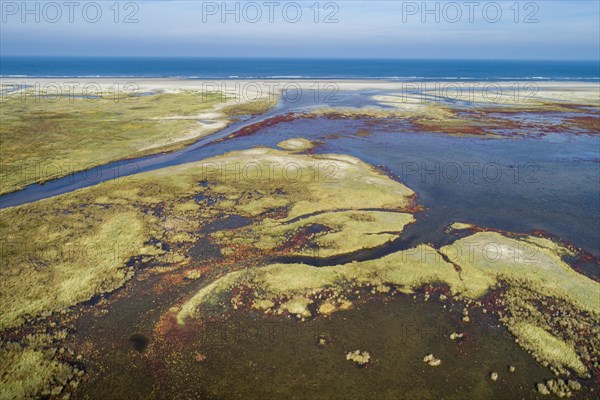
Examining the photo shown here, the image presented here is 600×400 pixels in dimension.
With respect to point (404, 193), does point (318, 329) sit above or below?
below

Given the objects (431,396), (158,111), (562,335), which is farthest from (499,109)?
(431,396)

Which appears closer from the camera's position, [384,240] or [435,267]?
[435,267]

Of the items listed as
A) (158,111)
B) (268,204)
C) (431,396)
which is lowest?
(431,396)

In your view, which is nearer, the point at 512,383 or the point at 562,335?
the point at 512,383


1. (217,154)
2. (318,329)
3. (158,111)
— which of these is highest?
(158,111)

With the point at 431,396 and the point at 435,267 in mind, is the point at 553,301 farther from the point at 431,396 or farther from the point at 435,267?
the point at 431,396

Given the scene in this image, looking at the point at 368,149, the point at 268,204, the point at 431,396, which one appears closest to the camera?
the point at 431,396

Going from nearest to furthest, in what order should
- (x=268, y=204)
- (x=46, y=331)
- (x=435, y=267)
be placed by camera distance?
(x=46, y=331)
(x=435, y=267)
(x=268, y=204)

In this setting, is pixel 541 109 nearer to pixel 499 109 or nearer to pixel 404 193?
pixel 499 109

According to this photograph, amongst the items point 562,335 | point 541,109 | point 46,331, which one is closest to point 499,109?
point 541,109
